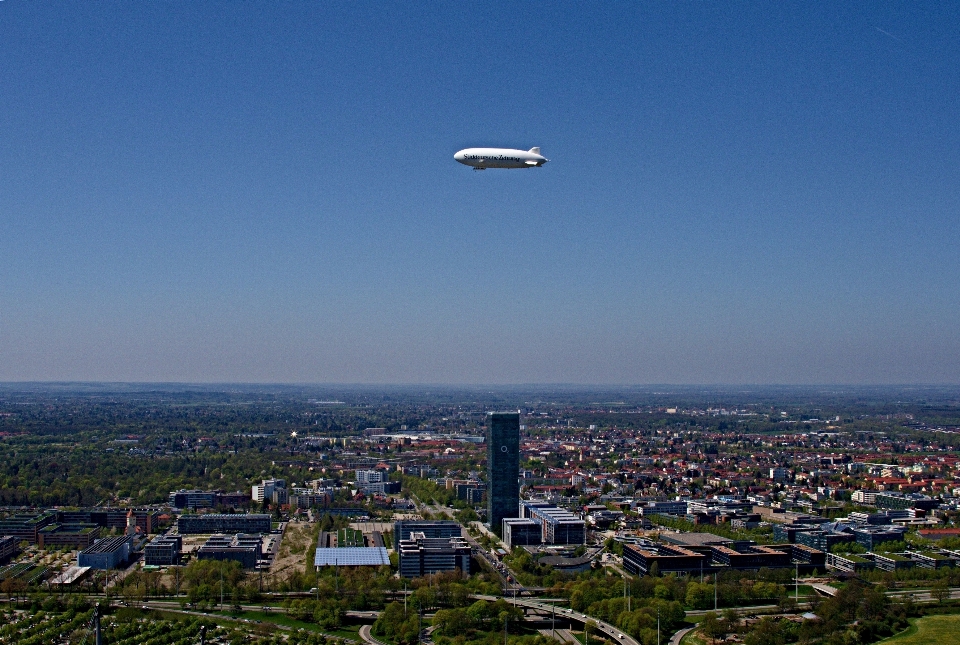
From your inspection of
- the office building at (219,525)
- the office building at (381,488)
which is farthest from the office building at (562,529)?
the office building at (381,488)

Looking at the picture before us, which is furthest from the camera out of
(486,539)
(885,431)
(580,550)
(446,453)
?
(885,431)

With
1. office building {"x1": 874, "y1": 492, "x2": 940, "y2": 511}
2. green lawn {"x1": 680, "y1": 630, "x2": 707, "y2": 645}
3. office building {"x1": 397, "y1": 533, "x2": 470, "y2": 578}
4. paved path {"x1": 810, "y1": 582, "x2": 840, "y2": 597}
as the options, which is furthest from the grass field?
office building {"x1": 874, "y1": 492, "x2": 940, "y2": 511}

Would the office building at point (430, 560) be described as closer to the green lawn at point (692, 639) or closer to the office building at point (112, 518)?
the green lawn at point (692, 639)

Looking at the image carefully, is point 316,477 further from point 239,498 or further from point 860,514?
point 860,514

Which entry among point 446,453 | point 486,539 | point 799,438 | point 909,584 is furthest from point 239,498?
point 799,438

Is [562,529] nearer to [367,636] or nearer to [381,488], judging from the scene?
[367,636]

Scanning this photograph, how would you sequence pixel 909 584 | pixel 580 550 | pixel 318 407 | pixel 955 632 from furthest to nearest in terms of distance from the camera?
pixel 318 407, pixel 580 550, pixel 909 584, pixel 955 632

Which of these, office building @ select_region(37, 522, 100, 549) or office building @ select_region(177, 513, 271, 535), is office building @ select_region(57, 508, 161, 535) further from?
office building @ select_region(37, 522, 100, 549)
